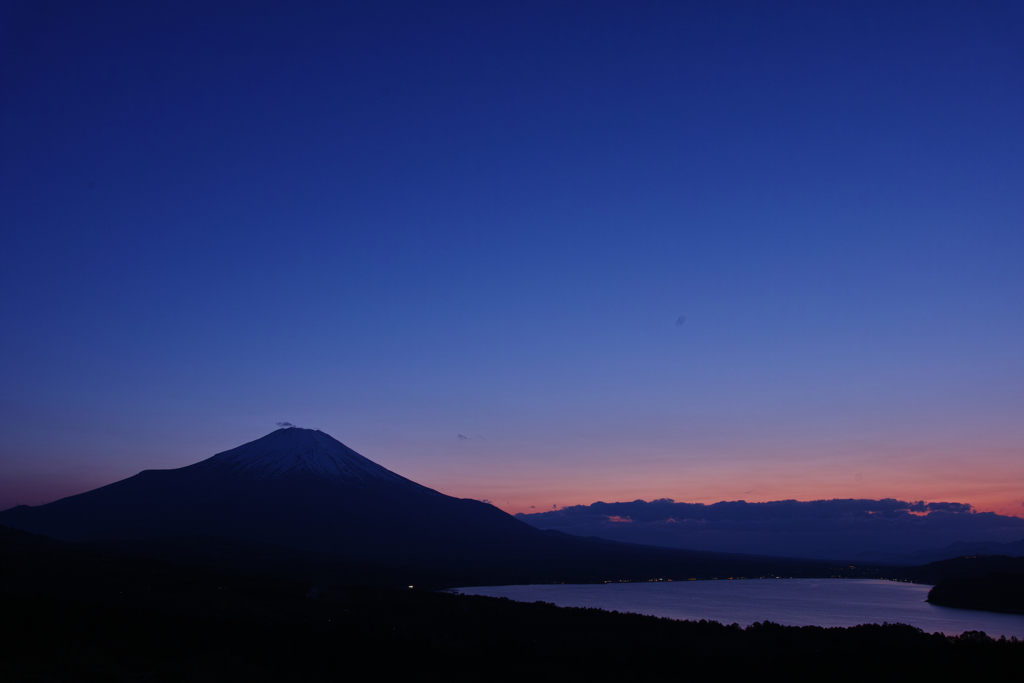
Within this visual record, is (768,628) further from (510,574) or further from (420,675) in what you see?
(510,574)

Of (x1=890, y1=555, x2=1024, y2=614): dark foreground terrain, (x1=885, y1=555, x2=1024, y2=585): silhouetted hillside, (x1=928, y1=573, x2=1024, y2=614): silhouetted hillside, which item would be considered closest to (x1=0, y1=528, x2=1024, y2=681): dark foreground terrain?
(x1=928, y1=573, x2=1024, y2=614): silhouetted hillside

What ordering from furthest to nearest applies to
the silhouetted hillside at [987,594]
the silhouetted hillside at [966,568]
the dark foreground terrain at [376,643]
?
the silhouetted hillside at [966,568]
the silhouetted hillside at [987,594]
the dark foreground terrain at [376,643]

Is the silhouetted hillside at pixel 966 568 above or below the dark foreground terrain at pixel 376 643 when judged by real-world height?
below

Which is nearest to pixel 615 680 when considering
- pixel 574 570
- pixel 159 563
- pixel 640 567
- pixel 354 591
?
pixel 354 591

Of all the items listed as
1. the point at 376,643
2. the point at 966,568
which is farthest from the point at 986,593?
the point at 376,643

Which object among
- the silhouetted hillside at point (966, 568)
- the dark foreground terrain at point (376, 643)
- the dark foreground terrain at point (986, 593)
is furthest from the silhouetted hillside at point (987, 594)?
the dark foreground terrain at point (376, 643)

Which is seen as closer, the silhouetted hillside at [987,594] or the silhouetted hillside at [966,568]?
the silhouetted hillside at [987,594]

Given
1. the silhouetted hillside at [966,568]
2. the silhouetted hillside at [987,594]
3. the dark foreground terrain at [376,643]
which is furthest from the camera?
the silhouetted hillside at [966,568]

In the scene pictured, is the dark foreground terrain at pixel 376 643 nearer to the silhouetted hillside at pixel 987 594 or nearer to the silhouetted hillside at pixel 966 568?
the silhouetted hillside at pixel 987 594

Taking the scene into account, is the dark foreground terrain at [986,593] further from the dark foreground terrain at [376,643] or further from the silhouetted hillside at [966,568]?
the dark foreground terrain at [376,643]

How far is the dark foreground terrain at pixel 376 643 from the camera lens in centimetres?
1983

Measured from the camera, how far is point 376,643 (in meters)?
27.1

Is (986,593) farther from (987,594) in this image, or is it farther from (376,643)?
(376,643)

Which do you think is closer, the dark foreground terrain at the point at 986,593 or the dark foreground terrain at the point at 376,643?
the dark foreground terrain at the point at 376,643
